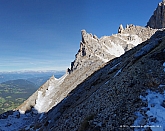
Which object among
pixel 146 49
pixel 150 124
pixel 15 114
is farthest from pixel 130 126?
pixel 15 114

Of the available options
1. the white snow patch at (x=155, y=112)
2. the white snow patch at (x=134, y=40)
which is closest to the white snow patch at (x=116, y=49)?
the white snow patch at (x=134, y=40)

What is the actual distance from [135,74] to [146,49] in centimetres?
1002

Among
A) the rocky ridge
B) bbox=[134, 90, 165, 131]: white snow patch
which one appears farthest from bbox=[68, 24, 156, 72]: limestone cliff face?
bbox=[134, 90, 165, 131]: white snow patch

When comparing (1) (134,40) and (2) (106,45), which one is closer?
(2) (106,45)

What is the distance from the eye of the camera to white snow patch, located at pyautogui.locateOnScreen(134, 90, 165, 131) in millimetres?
11815

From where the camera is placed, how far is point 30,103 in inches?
3159

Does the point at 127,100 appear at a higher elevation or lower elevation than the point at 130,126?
higher

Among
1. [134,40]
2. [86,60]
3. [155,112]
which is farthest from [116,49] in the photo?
[155,112]

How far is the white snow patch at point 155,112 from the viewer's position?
1181 cm

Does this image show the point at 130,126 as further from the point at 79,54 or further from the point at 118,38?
the point at 118,38

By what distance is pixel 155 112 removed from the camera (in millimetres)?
13062

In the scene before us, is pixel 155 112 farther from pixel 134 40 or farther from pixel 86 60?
pixel 134 40

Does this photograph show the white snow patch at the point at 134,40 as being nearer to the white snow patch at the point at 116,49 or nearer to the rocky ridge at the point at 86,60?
the rocky ridge at the point at 86,60

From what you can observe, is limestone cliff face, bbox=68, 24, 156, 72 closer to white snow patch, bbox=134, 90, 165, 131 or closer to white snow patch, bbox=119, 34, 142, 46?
white snow patch, bbox=119, 34, 142, 46
